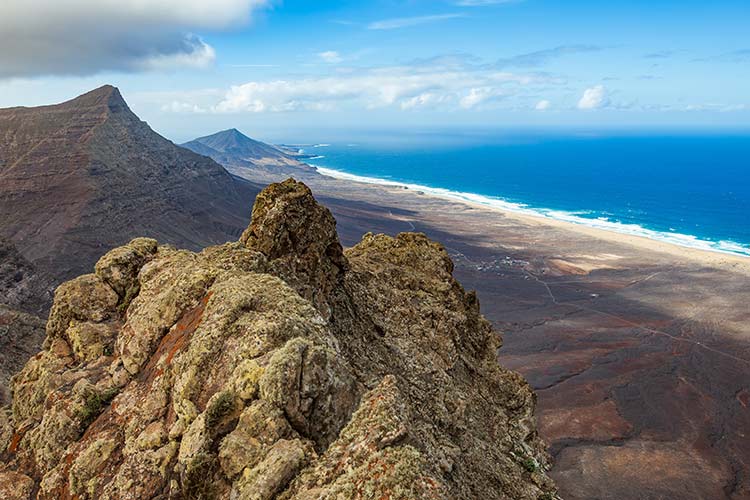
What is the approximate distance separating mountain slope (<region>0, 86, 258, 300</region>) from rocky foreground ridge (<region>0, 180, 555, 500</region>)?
5918cm

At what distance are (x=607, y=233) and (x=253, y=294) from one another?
12659 centimetres

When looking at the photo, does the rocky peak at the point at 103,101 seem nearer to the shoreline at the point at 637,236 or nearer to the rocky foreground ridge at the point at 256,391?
the rocky foreground ridge at the point at 256,391

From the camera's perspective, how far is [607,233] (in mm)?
123750

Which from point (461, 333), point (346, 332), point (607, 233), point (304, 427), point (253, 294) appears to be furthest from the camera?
point (607, 233)

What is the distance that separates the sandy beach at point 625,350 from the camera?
38156 millimetres

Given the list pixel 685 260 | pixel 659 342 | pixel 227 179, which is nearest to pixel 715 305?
pixel 659 342

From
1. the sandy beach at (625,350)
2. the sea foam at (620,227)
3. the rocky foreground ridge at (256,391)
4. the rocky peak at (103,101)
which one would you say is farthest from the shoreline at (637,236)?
the rocky peak at (103,101)

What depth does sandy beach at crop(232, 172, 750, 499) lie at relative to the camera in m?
38.2

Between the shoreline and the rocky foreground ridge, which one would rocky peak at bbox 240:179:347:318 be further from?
the shoreline

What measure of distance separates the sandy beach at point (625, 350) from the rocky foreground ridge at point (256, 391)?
69.5 ft

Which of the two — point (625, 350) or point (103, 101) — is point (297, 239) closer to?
point (625, 350)

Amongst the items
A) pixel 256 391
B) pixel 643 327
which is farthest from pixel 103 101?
pixel 256 391

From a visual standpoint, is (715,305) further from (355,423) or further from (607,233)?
(355,423)

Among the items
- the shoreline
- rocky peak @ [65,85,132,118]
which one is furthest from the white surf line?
rocky peak @ [65,85,132,118]
